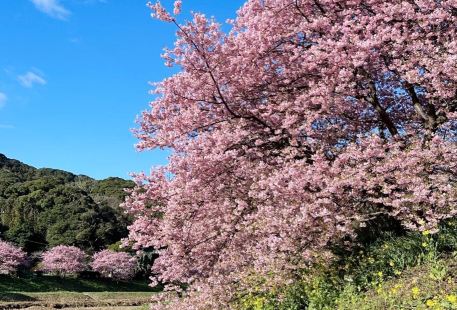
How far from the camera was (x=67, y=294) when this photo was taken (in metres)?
33.3

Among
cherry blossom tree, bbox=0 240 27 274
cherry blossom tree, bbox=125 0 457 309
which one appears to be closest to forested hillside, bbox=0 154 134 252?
cherry blossom tree, bbox=0 240 27 274

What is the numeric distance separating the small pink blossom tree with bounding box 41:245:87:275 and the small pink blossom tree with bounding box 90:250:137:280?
152 cm

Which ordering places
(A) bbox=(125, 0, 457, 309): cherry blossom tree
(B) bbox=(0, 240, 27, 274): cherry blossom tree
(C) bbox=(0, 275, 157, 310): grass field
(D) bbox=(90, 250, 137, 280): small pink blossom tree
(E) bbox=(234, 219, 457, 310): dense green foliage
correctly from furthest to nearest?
1. (D) bbox=(90, 250, 137, 280): small pink blossom tree
2. (B) bbox=(0, 240, 27, 274): cherry blossom tree
3. (C) bbox=(0, 275, 157, 310): grass field
4. (A) bbox=(125, 0, 457, 309): cherry blossom tree
5. (E) bbox=(234, 219, 457, 310): dense green foliage

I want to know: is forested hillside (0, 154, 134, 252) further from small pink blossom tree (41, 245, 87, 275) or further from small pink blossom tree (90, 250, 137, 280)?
small pink blossom tree (90, 250, 137, 280)

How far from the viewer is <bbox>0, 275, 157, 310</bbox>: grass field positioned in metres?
27.5

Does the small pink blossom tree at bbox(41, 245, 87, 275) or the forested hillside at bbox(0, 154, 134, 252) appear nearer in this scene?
the small pink blossom tree at bbox(41, 245, 87, 275)

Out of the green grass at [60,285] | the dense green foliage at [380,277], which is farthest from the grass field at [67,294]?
the dense green foliage at [380,277]

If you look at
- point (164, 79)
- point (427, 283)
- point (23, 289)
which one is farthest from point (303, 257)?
point (23, 289)

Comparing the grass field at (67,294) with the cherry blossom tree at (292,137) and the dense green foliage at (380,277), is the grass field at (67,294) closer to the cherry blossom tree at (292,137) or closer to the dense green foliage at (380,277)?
the cherry blossom tree at (292,137)

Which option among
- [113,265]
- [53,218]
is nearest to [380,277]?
[113,265]

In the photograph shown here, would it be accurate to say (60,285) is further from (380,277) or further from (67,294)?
(380,277)

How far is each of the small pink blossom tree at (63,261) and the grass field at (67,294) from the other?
3.37ft

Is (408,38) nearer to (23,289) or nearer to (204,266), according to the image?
(204,266)

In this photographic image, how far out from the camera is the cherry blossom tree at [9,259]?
3788 cm
